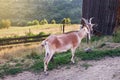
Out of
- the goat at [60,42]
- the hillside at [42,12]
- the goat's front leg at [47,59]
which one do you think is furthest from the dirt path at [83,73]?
the hillside at [42,12]

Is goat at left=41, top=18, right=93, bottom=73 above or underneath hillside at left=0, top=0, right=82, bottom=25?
above

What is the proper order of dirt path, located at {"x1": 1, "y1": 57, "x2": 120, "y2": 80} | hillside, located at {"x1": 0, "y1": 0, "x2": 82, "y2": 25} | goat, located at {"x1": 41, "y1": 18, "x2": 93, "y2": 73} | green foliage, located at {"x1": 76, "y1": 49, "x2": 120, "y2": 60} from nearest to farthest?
dirt path, located at {"x1": 1, "y1": 57, "x2": 120, "y2": 80} → goat, located at {"x1": 41, "y1": 18, "x2": 93, "y2": 73} → green foliage, located at {"x1": 76, "y1": 49, "x2": 120, "y2": 60} → hillside, located at {"x1": 0, "y1": 0, "x2": 82, "y2": 25}

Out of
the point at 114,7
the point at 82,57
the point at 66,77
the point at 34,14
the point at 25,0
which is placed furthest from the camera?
the point at 25,0

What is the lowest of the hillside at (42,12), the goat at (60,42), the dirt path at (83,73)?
the hillside at (42,12)

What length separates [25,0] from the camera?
99.8 metres

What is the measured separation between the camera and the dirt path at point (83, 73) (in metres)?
10.1

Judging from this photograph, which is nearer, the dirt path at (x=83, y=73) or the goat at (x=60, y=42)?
the dirt path at (x=83, y=73)

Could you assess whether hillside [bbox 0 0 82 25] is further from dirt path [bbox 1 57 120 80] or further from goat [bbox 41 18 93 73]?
dirt path [bbox 1 57 120 80]

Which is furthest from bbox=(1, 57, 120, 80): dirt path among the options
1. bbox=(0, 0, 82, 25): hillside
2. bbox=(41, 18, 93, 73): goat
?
bbox=(0, 0, 82, 25): hillside

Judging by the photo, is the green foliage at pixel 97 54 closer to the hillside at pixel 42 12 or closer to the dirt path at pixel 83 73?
the dirt path at pixel 83 73

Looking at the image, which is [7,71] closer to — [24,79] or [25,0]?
[24,79]

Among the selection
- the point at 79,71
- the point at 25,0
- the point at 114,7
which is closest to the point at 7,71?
the point at 79,71

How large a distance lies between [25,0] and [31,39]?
79.2m

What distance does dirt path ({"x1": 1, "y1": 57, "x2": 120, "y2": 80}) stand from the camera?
33.3ft
